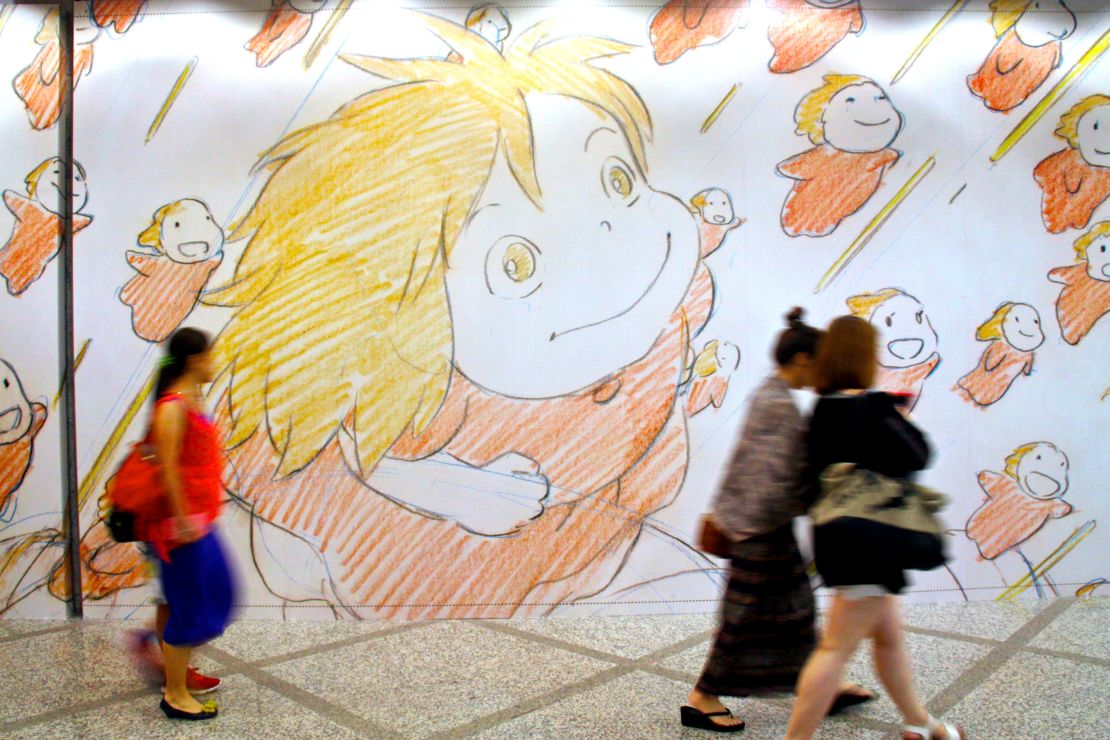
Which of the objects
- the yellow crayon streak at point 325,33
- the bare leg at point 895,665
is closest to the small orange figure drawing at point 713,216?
the yellow crayon streak at point 325,33

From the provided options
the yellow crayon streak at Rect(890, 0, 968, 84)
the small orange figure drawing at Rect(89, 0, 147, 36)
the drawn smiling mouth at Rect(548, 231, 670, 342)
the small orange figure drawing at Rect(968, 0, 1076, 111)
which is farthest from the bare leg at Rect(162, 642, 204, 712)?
the small orange figure drawing at Rect(968, 0, 1076, 111)

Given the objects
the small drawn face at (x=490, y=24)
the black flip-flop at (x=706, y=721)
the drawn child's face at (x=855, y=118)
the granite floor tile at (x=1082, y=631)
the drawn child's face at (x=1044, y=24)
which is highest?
the drawn child's face at (x=1044, y=24)

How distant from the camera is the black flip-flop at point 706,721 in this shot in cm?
262

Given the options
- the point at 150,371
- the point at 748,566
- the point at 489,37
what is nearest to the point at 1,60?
the point at 150,371

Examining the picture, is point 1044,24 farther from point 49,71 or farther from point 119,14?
point 49,71

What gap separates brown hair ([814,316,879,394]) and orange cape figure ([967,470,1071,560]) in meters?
2.06

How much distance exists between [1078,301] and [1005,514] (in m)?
1.00

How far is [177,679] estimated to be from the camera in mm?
2783

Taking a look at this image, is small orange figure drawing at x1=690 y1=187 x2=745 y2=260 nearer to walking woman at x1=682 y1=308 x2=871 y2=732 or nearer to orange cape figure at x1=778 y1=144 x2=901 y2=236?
orange cape figure at x1=778 y1=144 x2=901 y2=236

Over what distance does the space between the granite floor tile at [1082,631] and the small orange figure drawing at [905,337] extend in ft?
3.43

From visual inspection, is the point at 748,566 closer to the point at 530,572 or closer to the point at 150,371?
Result: the point at 530,572

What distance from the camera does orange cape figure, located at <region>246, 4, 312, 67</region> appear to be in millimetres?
3904

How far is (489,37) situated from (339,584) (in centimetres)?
247

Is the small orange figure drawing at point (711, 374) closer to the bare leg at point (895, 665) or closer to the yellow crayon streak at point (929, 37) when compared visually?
the yellow crayon streak at point (929, 37)
